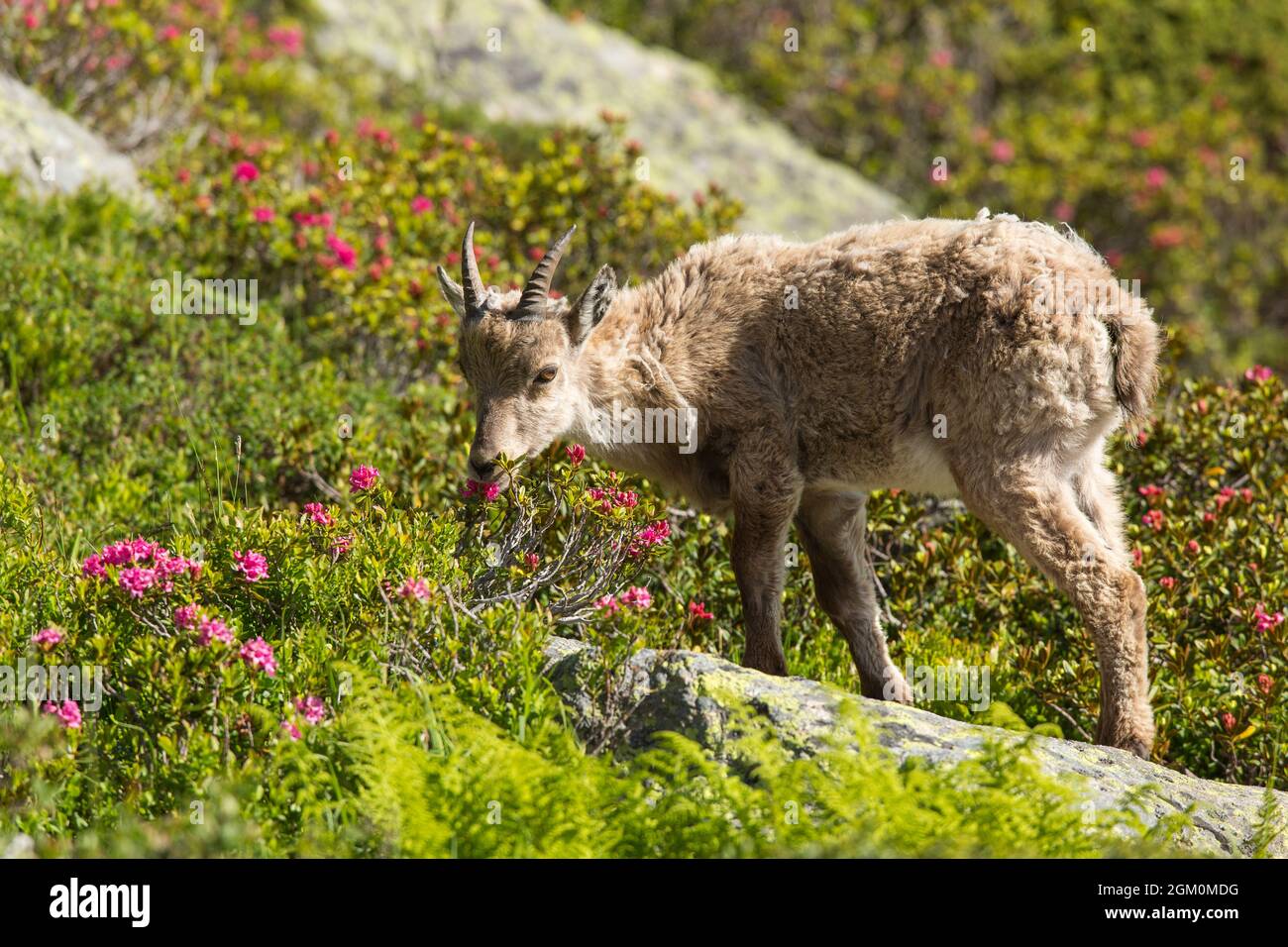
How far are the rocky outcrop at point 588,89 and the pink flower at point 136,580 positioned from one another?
396 inches

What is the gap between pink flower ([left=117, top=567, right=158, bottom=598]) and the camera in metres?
5.55

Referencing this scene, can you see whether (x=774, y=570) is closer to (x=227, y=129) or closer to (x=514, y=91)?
(x=227, y=129)

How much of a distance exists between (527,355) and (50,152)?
633cm

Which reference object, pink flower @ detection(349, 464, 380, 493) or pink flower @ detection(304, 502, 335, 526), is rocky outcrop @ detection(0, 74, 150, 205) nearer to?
pink flower @ detection(349, 464, 380, 493)

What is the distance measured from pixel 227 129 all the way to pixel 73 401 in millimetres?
4108

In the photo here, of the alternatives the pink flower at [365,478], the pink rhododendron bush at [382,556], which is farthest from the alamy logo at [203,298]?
the pink flower at [365,478]

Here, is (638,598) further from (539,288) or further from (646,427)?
(539,288)

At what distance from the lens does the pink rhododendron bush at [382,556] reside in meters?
4.91

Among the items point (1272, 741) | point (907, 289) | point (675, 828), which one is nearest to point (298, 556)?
point (675, 828)

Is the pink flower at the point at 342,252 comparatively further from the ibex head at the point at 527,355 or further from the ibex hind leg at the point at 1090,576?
the ibex hind leg at the point at 1090,576

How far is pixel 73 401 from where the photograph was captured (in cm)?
902
